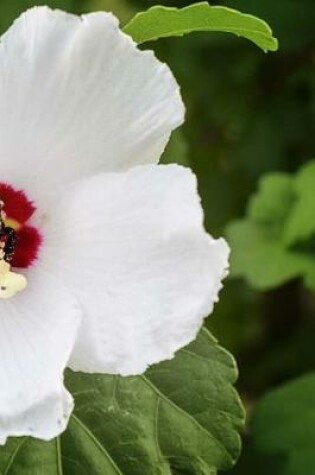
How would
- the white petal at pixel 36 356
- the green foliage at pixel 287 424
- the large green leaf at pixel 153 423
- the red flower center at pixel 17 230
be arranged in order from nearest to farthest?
the white petal at pixel 36 356 < the red flower center at pixel 17 230 < the large green leaf at pixel 153 423 < the green foliage at pixel 287 424

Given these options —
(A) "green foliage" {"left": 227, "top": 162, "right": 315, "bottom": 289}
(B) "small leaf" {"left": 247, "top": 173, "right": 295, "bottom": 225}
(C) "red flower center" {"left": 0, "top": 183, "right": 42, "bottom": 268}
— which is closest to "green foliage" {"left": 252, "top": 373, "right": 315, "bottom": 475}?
(A) "green foliage" {"left": 227, "top": 162, "right": 315, "bottom": 289}

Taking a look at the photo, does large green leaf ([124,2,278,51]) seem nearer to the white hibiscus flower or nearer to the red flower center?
the white hibiscus flower

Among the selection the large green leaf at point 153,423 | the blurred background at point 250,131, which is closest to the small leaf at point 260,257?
the blurred background at point 250,131

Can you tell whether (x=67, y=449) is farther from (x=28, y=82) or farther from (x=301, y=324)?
(x=301, y=324)

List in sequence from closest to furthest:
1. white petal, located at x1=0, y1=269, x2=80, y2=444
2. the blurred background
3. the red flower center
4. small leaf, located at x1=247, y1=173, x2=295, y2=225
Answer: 1. white petal, located at x1=0, y1=269, x2=80, y2=444
2. the red flower center
3. small leaf, located at x1=247, y1=173, x2=295, y2=225
4. the blurred background

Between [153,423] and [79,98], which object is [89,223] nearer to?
[79,98]

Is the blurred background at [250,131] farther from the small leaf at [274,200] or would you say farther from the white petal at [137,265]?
the white petal at [137,265]
